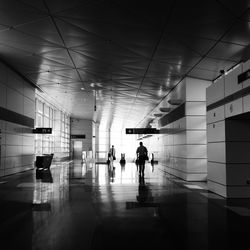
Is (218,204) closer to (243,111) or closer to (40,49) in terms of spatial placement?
(243,111)

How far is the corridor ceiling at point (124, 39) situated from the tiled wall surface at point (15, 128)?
1.04 metres

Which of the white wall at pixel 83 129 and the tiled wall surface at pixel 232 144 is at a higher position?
the white wall at pixel 83 129

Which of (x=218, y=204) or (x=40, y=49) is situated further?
(x=40, y=49)

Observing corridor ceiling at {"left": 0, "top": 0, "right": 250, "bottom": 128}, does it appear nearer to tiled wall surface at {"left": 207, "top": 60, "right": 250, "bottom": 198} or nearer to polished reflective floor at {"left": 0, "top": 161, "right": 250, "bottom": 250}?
tiled wall surface at {"left": 207, "top": 60, "right": 250, "bottom": 198}

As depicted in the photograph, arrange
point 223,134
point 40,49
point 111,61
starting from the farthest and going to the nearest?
point 111,61, point 40,49, point 223,134

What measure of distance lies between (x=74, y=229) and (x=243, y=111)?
235 inches

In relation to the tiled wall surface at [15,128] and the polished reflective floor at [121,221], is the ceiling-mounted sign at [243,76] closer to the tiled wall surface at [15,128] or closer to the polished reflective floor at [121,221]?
the polished reflective floor at [121,221]

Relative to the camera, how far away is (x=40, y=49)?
12328mm

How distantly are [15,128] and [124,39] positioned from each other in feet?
34.1

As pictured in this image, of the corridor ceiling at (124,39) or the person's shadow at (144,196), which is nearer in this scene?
the corridor ceiling at (124,39)

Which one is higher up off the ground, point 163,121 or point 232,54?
point 232,54

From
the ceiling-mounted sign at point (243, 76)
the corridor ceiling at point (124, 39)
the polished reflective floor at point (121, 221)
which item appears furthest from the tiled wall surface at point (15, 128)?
the ceiling-mounted sign at point (243, 76)

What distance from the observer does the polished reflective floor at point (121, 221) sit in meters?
4.97

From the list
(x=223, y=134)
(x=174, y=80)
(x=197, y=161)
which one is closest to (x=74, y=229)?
(x=223, y=134)
